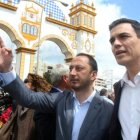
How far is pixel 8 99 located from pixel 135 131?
2.12 meters

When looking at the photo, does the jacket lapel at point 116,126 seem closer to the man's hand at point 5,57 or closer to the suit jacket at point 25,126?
the man's hand at point 5,57

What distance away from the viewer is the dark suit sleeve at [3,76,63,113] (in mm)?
1891

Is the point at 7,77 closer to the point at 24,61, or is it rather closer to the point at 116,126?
the point at 116,126

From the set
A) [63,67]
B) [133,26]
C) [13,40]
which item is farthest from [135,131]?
[13,40]

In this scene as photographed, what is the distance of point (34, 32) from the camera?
17.4 meters

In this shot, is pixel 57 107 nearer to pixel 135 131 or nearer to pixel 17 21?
pixel 135 131

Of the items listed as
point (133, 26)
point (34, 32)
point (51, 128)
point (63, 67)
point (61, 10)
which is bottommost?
point (51, 128)

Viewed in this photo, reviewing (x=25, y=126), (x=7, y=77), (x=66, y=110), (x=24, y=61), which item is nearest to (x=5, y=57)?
(x=7, y=77)

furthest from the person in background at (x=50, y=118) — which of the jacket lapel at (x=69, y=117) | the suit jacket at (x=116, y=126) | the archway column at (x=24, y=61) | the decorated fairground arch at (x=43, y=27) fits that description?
the archway column at (x=24, y=61)

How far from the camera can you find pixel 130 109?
166 cm

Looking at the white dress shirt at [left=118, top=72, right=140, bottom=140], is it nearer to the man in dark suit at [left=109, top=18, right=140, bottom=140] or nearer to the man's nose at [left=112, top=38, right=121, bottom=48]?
the man in dark suit at [left=109, top=18, right=140, bottom=140]

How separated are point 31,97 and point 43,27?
16.3 m

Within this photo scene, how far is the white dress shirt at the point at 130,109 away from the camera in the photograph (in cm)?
162

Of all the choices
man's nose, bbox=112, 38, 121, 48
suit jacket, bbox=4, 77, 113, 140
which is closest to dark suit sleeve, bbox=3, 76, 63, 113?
suit jacket, bbox=4, 77, 113, 140
